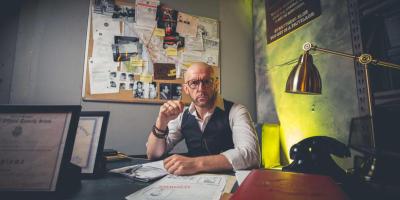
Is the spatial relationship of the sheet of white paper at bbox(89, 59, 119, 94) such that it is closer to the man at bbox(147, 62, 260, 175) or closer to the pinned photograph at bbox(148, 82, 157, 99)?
the pinned photograph at bbox(148, 82, 157, 99)

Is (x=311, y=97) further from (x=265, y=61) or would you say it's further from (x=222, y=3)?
(x=222, y=3)

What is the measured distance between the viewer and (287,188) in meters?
0.47

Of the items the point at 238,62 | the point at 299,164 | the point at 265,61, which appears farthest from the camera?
the point at 238,62

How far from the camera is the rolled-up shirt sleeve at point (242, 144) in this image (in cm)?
94

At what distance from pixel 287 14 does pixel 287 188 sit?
2061mm

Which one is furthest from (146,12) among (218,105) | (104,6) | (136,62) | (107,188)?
(107,188)

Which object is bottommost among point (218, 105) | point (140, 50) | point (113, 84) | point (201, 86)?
point (218, 105)

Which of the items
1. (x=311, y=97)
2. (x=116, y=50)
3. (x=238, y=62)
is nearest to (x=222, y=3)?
(x=238, y=62)

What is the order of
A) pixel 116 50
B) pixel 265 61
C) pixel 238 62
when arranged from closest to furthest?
pixel 116 50, pixel 265 61, pixel 238 62

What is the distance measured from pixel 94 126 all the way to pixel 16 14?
1835 millimetres

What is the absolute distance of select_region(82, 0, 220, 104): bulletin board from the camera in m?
2.08

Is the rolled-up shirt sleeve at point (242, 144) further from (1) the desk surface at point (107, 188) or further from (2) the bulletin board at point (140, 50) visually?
(2) the bulletin board at point (140, 50)

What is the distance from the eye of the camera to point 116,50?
2.14 meters

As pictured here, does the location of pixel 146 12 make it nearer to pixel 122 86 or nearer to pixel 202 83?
pixel 122 86
